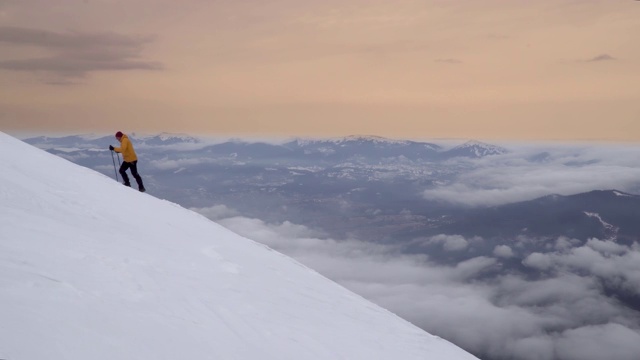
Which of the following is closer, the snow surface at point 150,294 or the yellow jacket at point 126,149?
the snow surface at point 150,294

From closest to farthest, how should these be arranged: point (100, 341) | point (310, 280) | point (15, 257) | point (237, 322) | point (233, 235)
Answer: point (100, 341) < point (15, 257) < point (237, 322) < point (310, 280) < point (233, 235)

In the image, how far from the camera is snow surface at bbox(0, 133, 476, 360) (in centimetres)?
621

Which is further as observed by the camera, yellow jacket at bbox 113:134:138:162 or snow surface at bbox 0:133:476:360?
yellow jacket at bbox 113:134:138:162

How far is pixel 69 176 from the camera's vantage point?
1672 cm

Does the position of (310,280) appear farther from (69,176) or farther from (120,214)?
(69,176)

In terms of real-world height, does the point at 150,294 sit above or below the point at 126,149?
below

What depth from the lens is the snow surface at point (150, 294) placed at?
6211 millimetres

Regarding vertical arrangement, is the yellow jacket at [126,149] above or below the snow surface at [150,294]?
above

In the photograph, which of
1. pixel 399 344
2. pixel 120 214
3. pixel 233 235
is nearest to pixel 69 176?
pixel 120 214

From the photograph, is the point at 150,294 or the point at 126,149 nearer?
the point at 150,294

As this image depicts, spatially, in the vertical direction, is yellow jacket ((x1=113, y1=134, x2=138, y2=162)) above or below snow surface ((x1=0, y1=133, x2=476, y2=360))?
above

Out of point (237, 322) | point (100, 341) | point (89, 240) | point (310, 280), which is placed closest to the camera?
point (100, 341)

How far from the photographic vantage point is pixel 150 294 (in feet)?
26.8

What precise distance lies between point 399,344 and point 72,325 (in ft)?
22.0
